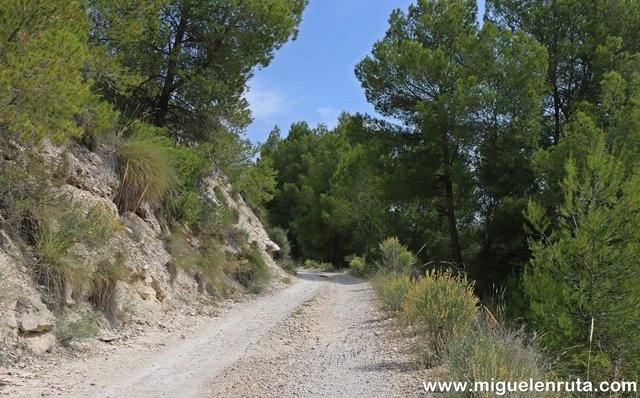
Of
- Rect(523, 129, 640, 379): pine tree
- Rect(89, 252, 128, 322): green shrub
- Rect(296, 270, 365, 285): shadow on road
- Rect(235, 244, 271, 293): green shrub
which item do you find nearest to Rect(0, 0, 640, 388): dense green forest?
Rect(523, 129, 640, 379): pine tree

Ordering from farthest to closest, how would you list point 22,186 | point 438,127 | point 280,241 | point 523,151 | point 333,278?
1. point 280,241
2. point 333,278
3. point 438,127
4. point 523,151
5. point 22,186

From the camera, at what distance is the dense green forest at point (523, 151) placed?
6.74 meters

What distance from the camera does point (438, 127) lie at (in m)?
18.0

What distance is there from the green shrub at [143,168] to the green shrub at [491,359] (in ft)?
27.8

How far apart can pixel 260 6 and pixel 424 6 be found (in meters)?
8.92

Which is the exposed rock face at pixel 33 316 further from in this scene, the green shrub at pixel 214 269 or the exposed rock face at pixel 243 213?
the exposed rock face at pixel 243 213

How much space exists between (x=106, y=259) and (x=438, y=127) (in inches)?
497

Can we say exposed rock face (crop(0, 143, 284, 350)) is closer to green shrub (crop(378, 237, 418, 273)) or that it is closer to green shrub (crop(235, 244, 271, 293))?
green shrub (crop(235, 244, 271, 293))

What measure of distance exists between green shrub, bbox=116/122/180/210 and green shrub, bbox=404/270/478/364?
7.43m

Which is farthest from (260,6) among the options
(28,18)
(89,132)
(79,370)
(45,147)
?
(79,370)

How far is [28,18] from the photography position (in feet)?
21.1

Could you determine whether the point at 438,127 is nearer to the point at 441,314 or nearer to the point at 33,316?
the point at 441,314

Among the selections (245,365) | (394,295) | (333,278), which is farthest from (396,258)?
(245,365)

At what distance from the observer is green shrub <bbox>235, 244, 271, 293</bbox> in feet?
52.3
